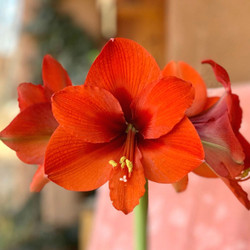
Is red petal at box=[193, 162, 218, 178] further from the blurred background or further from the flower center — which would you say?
the blurred background

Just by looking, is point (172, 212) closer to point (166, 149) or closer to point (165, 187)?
point (165, 187)

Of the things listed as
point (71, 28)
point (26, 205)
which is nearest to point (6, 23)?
point (71, 28)

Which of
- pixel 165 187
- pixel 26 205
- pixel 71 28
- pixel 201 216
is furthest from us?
pixel 71 28

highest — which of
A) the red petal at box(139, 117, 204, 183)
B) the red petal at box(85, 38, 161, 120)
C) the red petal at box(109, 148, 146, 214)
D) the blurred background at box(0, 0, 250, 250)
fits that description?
the red petal at box(85, 38, 161, 120)

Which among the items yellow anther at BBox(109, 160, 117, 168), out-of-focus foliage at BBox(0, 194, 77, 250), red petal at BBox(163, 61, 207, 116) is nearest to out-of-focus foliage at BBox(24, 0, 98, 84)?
out-of-focus foliage at BBox(0, 194, 77, 250)

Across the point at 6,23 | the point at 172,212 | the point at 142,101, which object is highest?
the point at 142,101

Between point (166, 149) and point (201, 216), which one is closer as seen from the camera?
point (166, 149)
